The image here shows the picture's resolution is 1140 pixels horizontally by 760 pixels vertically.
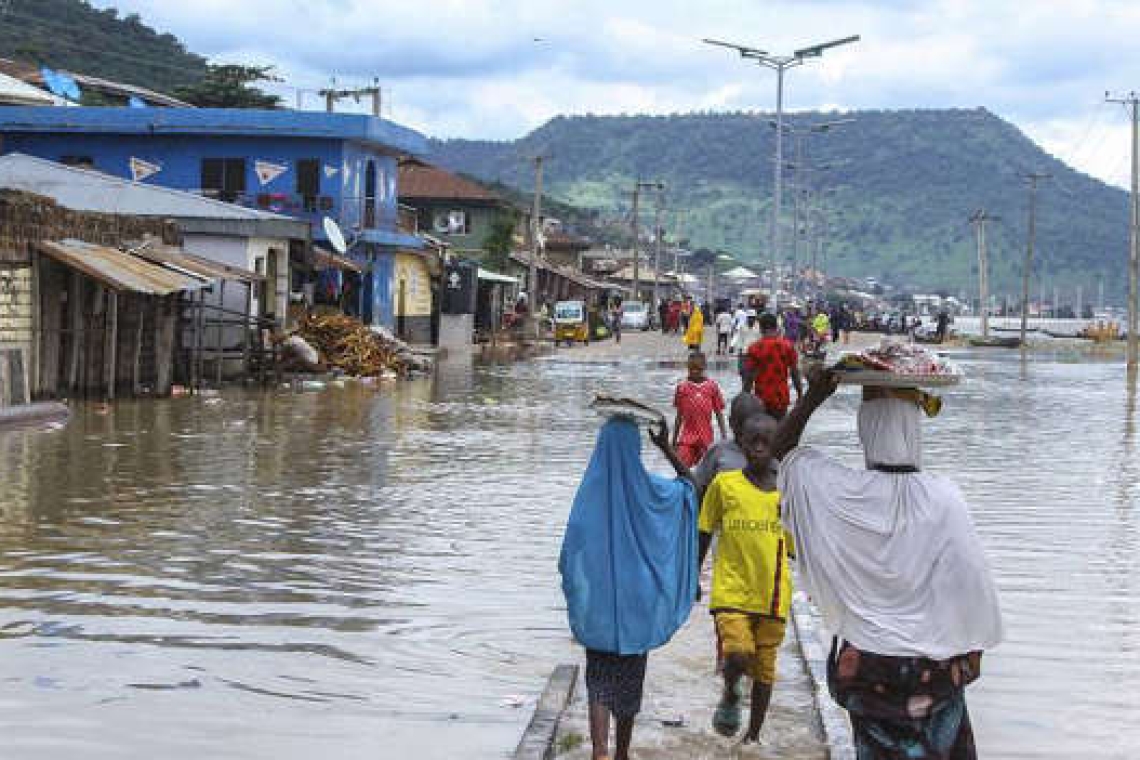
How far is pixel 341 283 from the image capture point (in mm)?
49000

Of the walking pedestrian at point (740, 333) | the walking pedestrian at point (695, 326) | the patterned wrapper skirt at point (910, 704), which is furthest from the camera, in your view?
the walking pedestrian at point (740, 333)

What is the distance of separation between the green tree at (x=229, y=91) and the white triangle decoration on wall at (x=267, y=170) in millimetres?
26806

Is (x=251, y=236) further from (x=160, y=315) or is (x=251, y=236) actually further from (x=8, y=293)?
(x=8, y=293)

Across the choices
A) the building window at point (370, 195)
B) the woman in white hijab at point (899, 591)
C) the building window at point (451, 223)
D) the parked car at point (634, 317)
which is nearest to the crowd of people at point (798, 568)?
the woman in white hijab at point (899, 591)

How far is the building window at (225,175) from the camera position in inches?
1903

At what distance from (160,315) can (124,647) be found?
1963cm

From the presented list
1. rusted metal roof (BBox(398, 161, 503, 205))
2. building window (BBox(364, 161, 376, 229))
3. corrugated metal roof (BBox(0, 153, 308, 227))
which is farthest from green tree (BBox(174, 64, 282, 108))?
corrugated metal roof (BBox(0, 153, 308, 227))

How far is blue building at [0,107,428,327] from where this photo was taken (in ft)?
157

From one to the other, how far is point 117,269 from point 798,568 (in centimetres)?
2058

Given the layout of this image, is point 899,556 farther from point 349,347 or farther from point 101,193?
point 101,193

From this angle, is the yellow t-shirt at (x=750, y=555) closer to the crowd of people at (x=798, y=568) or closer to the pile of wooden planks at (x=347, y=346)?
the crowd of people at (x=798, y=568)

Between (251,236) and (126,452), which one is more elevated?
(251,236)

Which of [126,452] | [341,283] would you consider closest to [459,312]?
[341,283]

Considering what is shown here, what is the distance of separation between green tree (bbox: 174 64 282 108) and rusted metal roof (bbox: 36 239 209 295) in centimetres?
4837
